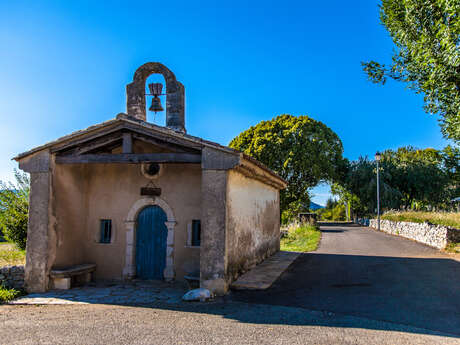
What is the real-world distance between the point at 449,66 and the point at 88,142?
10.7 meters

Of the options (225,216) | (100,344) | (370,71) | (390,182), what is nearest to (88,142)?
(225,216)

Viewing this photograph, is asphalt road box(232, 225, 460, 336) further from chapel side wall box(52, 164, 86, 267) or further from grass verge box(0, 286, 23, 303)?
grass verge box(0, 286, 23, 303)

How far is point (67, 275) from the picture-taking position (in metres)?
7.60

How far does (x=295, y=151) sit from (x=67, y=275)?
63.3 feet

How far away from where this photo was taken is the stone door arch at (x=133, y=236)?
839cm

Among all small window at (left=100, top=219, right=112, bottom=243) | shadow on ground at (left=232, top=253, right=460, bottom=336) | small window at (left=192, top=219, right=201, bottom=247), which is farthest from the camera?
small window at (left=100, top=219, right=112, bottom=243)

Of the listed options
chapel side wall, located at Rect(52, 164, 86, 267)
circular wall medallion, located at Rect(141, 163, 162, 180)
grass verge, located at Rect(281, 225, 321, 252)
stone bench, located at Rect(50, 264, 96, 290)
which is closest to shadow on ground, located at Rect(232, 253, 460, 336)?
circular wall medallion, located at Rect(141, 163, 162, 180)

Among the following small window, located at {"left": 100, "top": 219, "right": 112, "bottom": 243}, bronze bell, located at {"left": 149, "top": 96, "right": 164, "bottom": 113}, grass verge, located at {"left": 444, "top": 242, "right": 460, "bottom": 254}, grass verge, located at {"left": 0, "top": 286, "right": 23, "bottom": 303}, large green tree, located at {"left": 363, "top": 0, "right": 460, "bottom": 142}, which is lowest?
grass verge, located at {"left": 0, "top": 286, "right": 23, "bottom": 303}

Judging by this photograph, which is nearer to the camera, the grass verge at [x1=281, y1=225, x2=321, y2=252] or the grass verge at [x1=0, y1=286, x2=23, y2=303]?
the grass verge at [x1=0, y1=286, x2=23, y2=303]

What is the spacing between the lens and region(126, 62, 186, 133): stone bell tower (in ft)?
30.1

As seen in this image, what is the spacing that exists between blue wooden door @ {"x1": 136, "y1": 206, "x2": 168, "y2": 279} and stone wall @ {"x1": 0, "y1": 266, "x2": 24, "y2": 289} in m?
2.57

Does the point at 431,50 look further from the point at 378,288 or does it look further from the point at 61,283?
the point at 61,283

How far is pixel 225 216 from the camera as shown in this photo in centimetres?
694

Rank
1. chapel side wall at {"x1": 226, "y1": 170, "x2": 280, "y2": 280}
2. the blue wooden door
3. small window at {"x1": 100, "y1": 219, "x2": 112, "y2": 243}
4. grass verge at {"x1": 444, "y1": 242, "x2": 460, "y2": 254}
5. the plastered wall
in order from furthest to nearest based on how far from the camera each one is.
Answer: grass verge at {"x1": 444, "y1": 242, "x2": 460, "y2": 254}, small window at {"x1": 100, "y1": 219, "x2": 112, "y2": 243}, the blue wooden door, the plastered wall, chapel side wall at {"x1": 226, "y1": 170, "x2": 280, "y2": 280}
